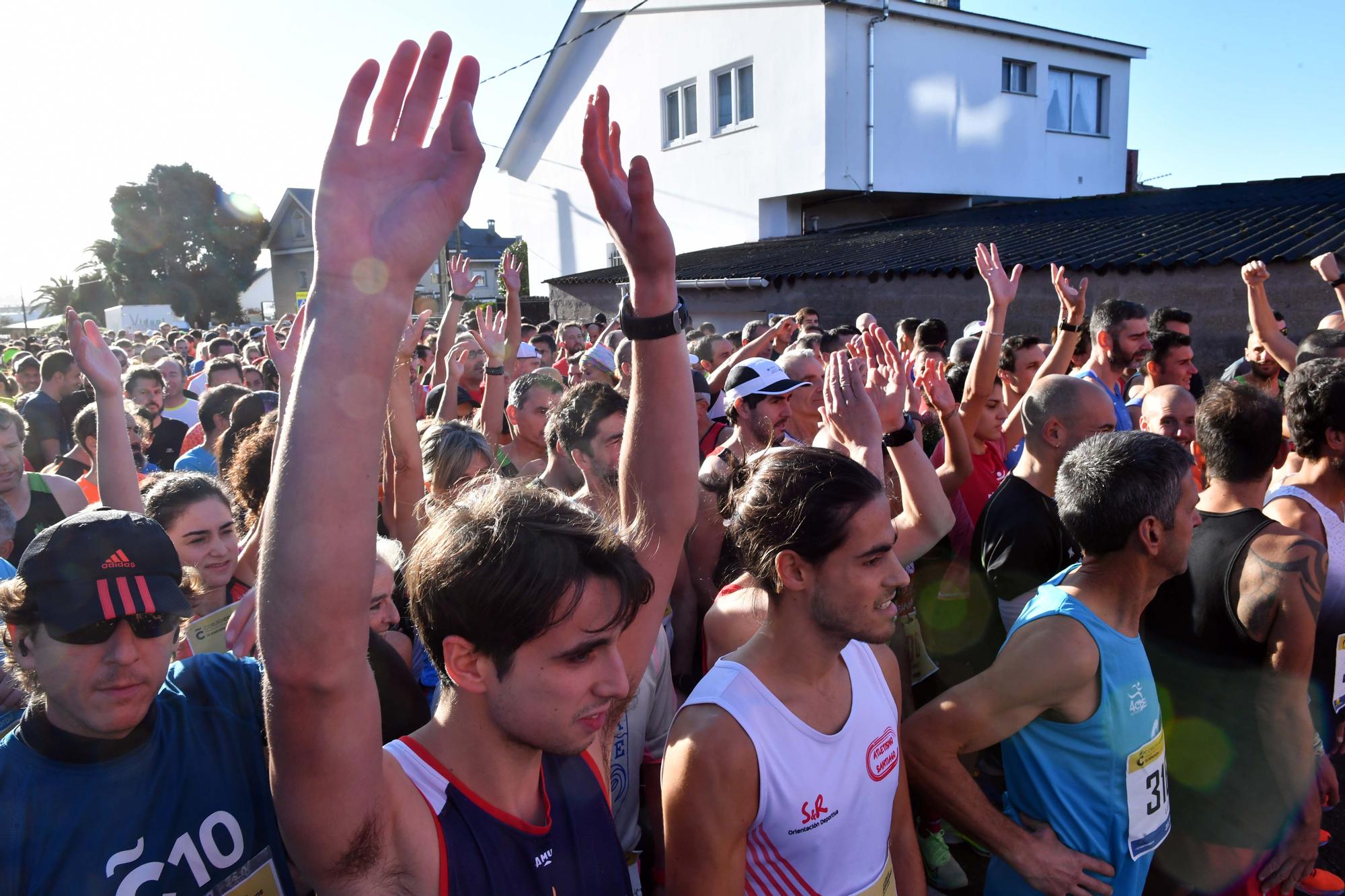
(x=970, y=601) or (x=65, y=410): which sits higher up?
(x=65, y=410)

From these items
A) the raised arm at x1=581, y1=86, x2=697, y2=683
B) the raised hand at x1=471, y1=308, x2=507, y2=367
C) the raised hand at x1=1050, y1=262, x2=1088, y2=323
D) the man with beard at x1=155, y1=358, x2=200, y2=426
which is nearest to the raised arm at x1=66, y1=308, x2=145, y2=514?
the raised arm at x1=581, y1=86, x2=697, y2=683

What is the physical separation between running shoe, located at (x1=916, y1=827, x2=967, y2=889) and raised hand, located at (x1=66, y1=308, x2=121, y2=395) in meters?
3.64

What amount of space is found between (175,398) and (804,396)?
601 cm

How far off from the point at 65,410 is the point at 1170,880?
8.08 metres

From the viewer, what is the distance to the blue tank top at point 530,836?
1.49m

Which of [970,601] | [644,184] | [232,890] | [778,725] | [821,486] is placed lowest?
[970,601]

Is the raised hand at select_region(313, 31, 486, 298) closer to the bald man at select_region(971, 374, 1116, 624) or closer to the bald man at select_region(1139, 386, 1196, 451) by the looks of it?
the bald man at select_region(971, 374, 1116, 624)

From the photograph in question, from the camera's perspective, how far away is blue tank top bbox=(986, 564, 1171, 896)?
240 cm

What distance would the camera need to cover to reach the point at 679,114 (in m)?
24.2

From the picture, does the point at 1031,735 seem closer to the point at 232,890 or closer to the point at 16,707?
the point at 232,890

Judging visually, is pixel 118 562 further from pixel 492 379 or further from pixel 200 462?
pixel 492 379

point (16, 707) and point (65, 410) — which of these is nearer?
point (16, 707)

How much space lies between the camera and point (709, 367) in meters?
8.80

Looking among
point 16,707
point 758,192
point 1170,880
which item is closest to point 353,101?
point 16,707
